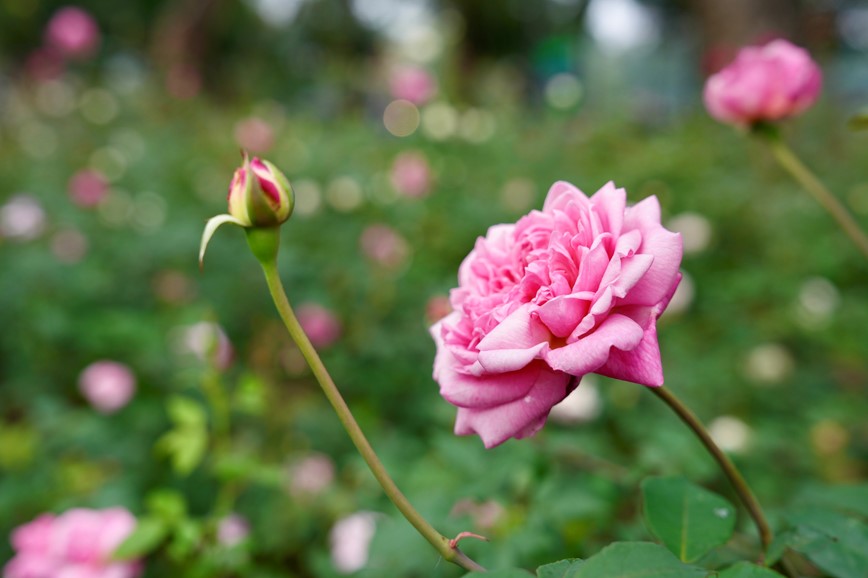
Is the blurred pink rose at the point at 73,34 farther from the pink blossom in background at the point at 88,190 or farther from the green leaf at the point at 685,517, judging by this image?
the green leaf at the point at 685,517

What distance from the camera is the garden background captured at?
2.60ft

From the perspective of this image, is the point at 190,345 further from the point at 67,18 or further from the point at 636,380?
the point at 67,18

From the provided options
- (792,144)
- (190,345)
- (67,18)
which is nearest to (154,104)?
(67,18)

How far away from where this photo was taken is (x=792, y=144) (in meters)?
3.16

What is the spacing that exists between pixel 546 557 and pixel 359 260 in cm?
133

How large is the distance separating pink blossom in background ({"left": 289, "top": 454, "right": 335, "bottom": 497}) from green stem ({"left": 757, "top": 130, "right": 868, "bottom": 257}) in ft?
2.82

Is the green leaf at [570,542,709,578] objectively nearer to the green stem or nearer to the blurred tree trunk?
the green stem

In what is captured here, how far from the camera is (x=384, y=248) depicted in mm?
1691

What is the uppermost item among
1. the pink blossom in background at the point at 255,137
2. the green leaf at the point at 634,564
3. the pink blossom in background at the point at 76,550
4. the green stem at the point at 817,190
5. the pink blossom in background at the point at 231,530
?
the pink blossom in background at the point at 255,137

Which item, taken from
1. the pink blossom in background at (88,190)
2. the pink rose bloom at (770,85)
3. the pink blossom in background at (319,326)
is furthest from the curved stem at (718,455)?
the pink blossom in background at (88,190)

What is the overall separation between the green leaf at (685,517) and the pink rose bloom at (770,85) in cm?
50

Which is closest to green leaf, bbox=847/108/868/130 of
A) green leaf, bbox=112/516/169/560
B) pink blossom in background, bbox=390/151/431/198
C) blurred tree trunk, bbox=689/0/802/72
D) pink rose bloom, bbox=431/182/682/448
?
pink rose bloom, bbox=431/182/682/448

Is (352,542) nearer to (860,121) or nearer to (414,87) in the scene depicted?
(860,121)

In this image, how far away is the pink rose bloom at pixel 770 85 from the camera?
717mm
